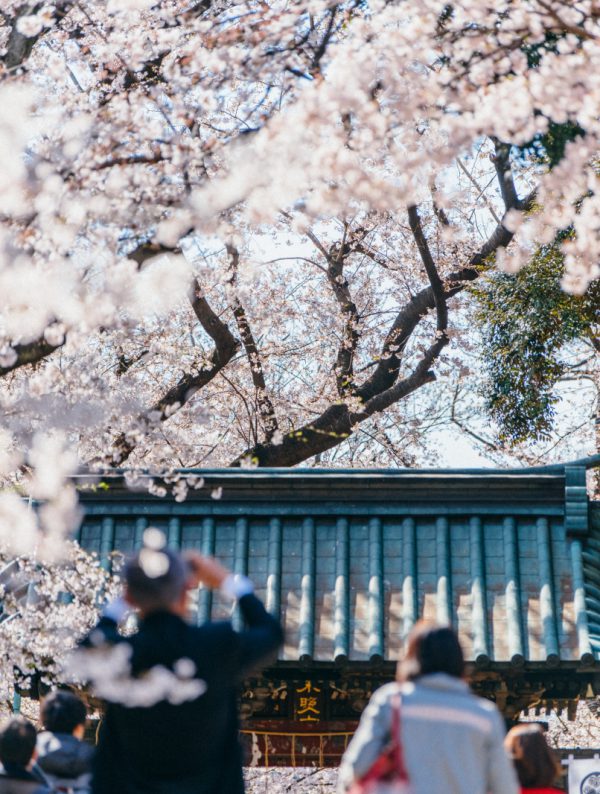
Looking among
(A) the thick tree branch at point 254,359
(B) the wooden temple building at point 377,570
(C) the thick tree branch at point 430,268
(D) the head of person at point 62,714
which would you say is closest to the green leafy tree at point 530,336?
(C) the thick tree branch at point 430,268

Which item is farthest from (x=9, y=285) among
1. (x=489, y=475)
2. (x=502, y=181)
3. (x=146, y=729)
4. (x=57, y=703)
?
(x=502, y=181)

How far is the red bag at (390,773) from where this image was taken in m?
3.57

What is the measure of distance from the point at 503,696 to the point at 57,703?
12.7 ft

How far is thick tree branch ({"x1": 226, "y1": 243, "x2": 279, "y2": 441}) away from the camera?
1493cm

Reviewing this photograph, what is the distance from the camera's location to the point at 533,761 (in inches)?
182

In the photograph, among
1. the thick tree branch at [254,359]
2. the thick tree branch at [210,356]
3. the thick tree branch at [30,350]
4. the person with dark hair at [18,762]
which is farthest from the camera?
the thick tree branch at [254,359]

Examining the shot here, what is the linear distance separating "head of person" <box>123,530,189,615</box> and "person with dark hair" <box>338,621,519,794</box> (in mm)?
839

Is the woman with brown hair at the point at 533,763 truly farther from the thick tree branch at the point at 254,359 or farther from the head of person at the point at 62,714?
the thick tree branch at the point at 254,359

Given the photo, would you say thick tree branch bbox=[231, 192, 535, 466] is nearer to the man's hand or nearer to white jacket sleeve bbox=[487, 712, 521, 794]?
the man's hand

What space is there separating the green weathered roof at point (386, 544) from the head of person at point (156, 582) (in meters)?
3.53

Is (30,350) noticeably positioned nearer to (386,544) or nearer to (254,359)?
(386,544)

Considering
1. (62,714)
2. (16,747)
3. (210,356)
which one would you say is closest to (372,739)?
(62,714)

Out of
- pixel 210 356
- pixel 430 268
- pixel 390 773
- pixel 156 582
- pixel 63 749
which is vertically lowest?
pixel 390 773

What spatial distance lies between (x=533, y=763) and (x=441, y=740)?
1.26m
